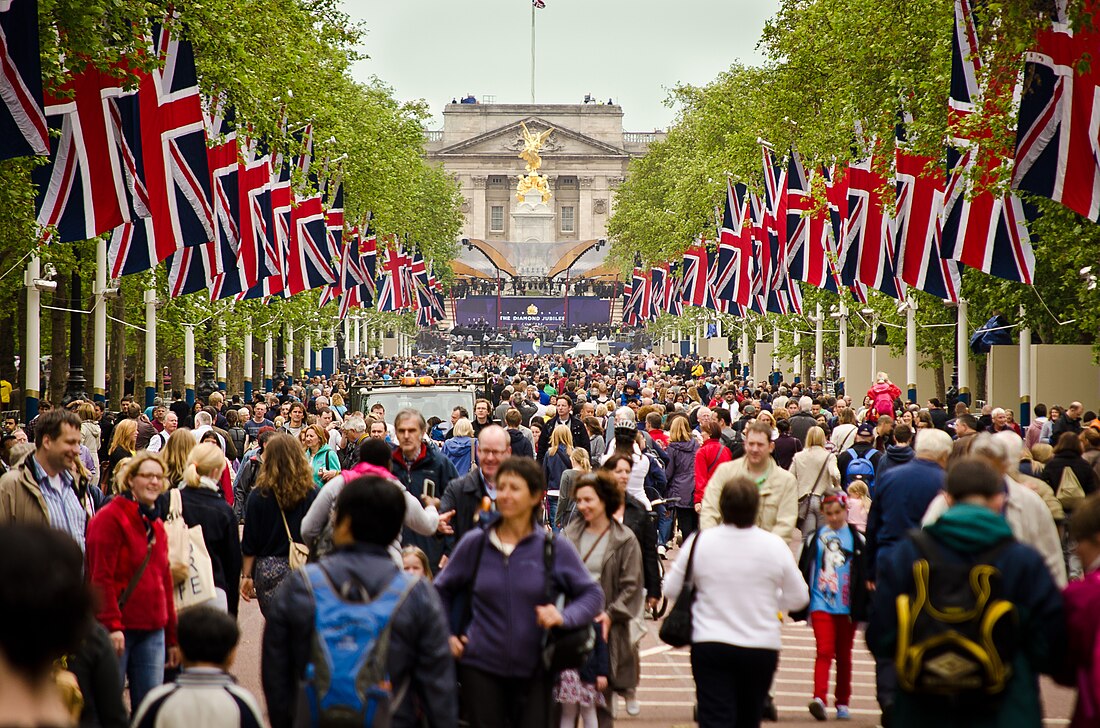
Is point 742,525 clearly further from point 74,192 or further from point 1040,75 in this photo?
point 74,192

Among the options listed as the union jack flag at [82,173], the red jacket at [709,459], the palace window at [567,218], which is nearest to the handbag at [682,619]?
the red jacket at [709,459]

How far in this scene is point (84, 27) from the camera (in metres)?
16.5

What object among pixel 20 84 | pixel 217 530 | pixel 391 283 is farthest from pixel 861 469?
pixel 391 283

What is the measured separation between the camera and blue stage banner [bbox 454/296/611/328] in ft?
338

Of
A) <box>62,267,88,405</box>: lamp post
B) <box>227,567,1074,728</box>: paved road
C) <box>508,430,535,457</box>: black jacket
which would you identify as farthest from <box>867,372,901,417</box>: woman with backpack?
<box>62,267,88,405</box>: lamp post

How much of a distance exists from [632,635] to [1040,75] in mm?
7806

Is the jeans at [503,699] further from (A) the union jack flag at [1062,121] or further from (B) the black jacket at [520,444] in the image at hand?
(A) the union jack flag at [1062,121]

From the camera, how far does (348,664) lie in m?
5.61

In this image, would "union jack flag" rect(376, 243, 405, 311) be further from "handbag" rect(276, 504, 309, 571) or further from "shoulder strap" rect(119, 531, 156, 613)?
"shoulder strap" rect(119, 531, 156, 613)

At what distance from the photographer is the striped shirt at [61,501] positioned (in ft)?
29.7

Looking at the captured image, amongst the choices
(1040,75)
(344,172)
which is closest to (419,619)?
(1040,75)

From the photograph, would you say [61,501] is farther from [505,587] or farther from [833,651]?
[833,651]

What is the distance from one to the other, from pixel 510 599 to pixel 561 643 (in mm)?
256

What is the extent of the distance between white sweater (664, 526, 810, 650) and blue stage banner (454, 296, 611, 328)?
95121 mm
